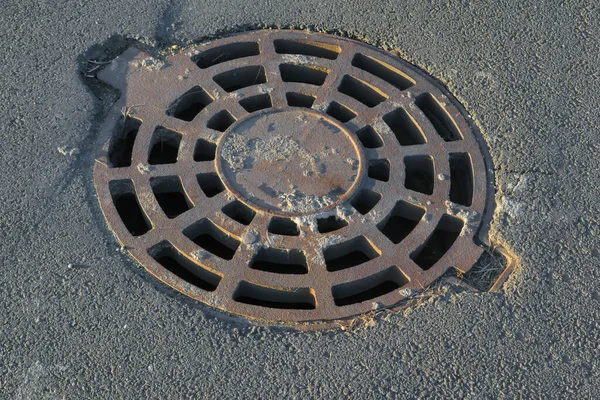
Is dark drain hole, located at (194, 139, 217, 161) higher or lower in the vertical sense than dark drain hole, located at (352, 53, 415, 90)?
lower

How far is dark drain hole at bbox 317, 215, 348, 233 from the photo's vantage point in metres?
2.50

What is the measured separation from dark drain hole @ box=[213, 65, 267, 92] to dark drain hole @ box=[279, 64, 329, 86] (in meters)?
0.09

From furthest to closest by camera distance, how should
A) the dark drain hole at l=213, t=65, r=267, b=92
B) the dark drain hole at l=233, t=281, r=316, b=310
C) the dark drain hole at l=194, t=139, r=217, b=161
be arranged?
1. the dark drain hole at l=213, t=65, r=267, b=92
2. the dark drain hole at l=194, t=139, r=217, b=161
3. the dark drain hole at l=233, t=281, r=316, b=310

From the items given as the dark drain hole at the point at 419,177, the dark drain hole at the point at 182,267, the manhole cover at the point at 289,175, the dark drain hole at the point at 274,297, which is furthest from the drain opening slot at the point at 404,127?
the dark drain hole at the point at 182,267

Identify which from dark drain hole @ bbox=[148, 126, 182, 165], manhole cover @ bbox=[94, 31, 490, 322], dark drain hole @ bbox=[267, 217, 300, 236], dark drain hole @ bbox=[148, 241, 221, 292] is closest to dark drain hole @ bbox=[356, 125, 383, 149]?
manhole cover @ bbox=[94, 31, 490, 322]

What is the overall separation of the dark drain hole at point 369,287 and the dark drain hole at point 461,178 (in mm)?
463

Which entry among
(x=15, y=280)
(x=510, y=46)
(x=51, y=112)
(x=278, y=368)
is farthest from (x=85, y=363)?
(x=510, y=46)

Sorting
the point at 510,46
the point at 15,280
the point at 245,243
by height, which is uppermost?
the point at 510,46

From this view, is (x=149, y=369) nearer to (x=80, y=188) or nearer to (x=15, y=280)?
(x=15, y=280)

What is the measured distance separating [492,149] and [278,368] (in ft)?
4.13

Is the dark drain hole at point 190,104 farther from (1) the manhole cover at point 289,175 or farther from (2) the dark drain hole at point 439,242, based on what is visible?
(2) the dark drain hole at point 439,242

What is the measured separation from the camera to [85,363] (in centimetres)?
213

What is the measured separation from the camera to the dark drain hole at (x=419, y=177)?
2.71m

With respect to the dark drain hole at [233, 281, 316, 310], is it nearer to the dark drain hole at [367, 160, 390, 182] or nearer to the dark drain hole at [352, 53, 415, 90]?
the dark drain hole at [367, 160, 390, 182]
